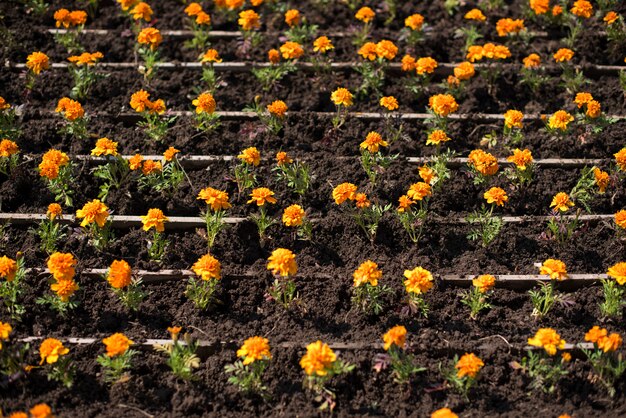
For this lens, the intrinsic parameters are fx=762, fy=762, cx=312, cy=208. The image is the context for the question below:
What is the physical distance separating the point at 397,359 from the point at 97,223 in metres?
1.91

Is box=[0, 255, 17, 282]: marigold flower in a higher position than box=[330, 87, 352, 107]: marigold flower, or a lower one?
lower

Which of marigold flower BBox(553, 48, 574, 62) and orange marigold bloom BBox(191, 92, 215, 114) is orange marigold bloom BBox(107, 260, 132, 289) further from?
marigold flower BBox(553, 48, 574, 62)

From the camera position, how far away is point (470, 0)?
21.1 ft

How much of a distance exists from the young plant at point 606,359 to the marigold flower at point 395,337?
952 millimetres

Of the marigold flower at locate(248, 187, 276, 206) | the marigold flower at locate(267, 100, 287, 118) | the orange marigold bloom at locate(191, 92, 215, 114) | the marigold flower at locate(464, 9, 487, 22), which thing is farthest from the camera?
the marigold flower at locate(464, 9, 487, 22)

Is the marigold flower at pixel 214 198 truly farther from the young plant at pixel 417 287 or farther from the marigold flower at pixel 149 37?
the marigold flower at pixel 149 37

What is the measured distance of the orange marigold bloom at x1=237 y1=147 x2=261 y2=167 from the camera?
475 centimetres

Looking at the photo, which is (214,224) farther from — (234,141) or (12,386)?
(12,386)

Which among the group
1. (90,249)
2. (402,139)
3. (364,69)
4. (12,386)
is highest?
(364,69)

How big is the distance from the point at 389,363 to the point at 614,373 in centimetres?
115

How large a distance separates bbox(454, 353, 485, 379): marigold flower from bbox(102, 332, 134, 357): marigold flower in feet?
5.49

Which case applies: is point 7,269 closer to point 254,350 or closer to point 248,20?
point 254,350

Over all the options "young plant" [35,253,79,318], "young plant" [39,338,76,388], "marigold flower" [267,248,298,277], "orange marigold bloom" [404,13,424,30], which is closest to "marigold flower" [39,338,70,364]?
"young plant" [39,338,76,388]

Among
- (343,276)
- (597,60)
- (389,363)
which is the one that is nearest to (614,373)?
(389,363)
